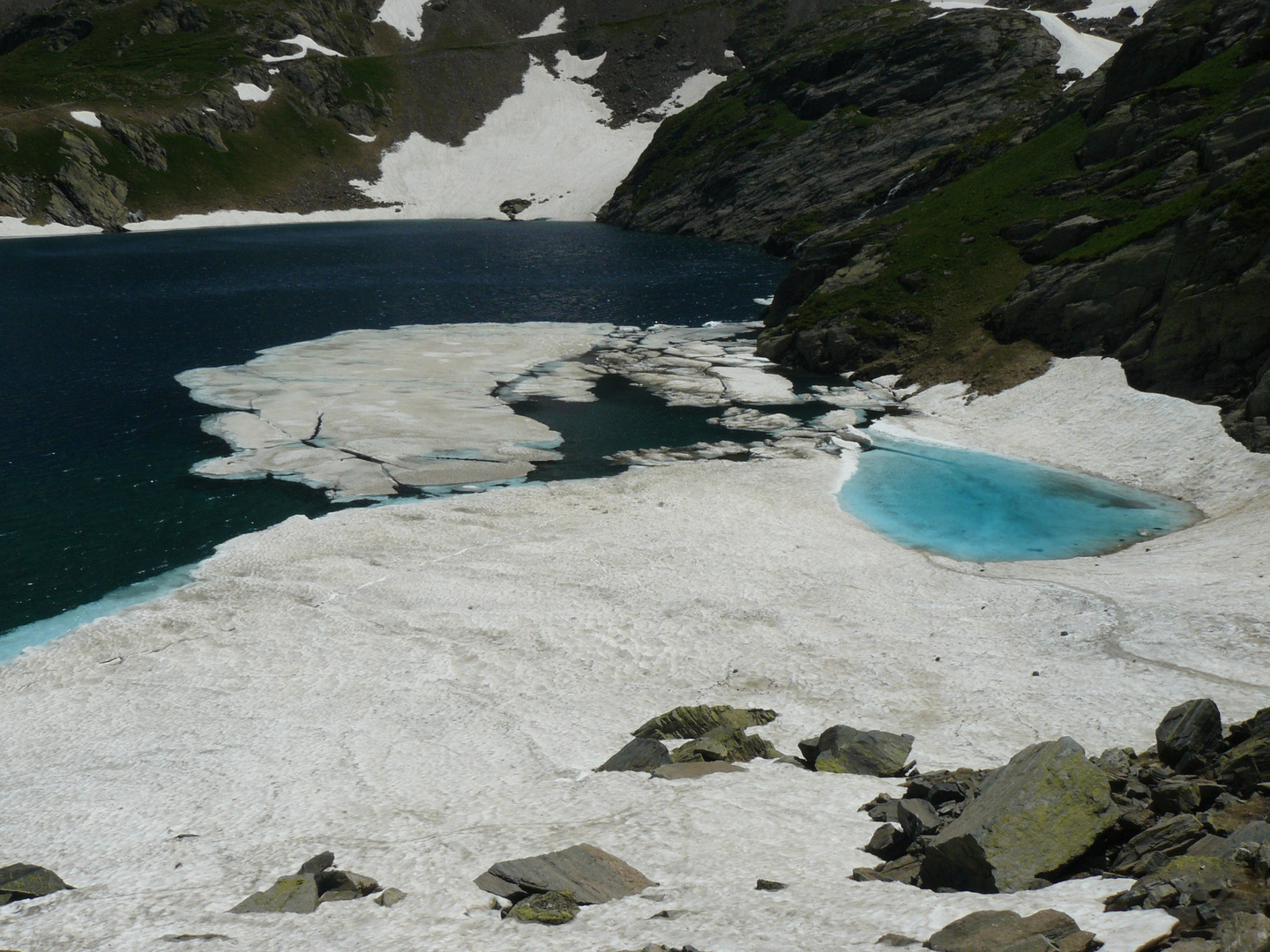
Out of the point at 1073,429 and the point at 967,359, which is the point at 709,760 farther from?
the point at 967,359

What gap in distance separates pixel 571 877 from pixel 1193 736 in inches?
467

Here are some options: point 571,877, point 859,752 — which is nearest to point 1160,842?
point 859,752

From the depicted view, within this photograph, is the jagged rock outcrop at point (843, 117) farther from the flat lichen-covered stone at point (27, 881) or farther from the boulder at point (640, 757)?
the flat lichen-covered stone at point (27, 881)

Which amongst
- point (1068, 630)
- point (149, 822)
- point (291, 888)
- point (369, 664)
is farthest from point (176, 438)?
point (1068, 630)

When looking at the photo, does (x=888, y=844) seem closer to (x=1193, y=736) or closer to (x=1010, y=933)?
(x=1010, y=933)

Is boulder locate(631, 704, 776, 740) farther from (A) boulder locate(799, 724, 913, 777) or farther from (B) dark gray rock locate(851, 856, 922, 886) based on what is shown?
(B) dark gray rock locate(851, 856, 922, 886)

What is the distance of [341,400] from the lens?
56.9m

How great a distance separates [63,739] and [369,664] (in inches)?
311

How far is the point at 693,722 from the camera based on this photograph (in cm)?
2338

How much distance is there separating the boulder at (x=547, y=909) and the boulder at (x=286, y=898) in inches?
144

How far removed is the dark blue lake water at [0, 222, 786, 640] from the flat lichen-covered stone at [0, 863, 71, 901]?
53.0 feet

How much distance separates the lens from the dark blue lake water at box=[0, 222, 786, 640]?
3850 cm

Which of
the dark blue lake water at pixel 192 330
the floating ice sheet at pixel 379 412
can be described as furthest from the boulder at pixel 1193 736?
the floating ice sheet at pixel 379 412

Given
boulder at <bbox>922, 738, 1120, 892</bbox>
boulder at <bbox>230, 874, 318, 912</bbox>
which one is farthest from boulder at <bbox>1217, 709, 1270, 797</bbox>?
boulder at <bbox>230, 874, 318, 912</bbox>
